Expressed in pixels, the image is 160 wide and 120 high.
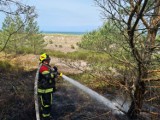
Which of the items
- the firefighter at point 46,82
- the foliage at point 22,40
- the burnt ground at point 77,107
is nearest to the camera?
the firefighter at point 46,82

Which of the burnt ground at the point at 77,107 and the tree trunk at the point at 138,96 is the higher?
the tree trunk at the point at 138,96

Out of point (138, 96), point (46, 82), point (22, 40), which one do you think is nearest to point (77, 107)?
point (46, 82)

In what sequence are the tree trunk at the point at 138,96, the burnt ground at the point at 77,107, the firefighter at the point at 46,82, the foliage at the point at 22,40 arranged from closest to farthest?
the tree trunk at the point at 138,96
the firefighter at the point at 46,82
the burnt ground at the point at 77,107
the foliage at the point at 22,40

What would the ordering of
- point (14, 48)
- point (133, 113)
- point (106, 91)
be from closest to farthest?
1. point (133, 113)
2. point (106, 91)
3. point (14, 48)

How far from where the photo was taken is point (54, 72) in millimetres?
8484

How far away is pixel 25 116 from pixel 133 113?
11.1ft

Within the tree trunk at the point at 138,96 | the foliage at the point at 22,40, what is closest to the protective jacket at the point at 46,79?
the tree trunk at the point at 138,96

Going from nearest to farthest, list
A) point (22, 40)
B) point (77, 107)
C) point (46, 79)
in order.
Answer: point (46, 79), point (77, 107), point (22, 40)

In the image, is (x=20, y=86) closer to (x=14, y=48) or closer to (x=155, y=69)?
(x=155, y=69)

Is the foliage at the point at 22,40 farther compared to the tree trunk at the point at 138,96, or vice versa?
the foliage at the point at 22,40

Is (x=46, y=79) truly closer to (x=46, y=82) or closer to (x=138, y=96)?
(x=46, y=82)

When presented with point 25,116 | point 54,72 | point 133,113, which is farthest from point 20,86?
point 133,113

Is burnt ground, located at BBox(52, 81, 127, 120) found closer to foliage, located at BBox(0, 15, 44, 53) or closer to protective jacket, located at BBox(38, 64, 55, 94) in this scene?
protective jacket, located at BBox(38, 64, 55, 94)

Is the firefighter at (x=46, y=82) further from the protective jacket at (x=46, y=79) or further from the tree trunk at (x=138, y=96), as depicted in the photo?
the tree trunk at (x=138, y=96)
